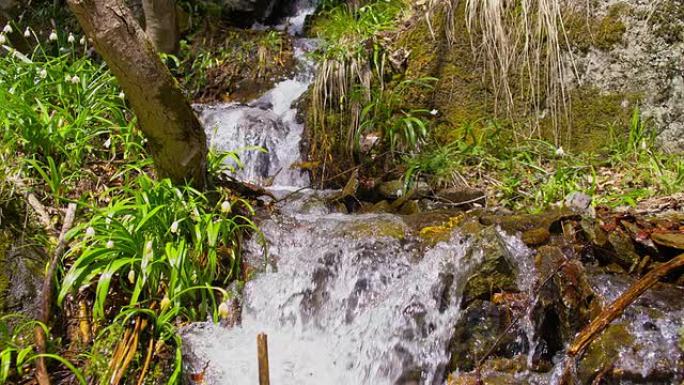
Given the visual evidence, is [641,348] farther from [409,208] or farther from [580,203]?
[409,208]

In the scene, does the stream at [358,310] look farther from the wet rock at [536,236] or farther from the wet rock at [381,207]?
the wet rock at [381,207]

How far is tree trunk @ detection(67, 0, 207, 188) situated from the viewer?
2461 millimetres

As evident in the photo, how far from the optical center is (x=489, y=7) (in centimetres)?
416

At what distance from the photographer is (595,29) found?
3.98 meters

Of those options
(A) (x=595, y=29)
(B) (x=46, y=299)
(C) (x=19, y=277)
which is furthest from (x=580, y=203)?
(C) (x=19, y=277)

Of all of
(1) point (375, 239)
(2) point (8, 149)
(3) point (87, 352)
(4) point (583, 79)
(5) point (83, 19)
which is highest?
(5) point (83, 19)

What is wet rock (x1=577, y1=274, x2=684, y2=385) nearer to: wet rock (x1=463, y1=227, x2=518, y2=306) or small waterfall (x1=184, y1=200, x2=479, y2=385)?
Answer: wet rock (x1=463, y1=227, x2=518, y2=306)

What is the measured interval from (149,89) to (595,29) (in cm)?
326

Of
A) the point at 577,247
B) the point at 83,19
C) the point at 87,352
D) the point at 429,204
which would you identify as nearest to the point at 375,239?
the point at 429,204

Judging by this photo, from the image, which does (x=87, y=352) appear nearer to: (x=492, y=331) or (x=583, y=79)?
(x=492, y=331)

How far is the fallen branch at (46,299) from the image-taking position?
237 cm

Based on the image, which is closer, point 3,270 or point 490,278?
point 490,278

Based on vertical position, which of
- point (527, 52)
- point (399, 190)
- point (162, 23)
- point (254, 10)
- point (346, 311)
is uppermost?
point (254, 10)

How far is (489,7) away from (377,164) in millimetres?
1527
